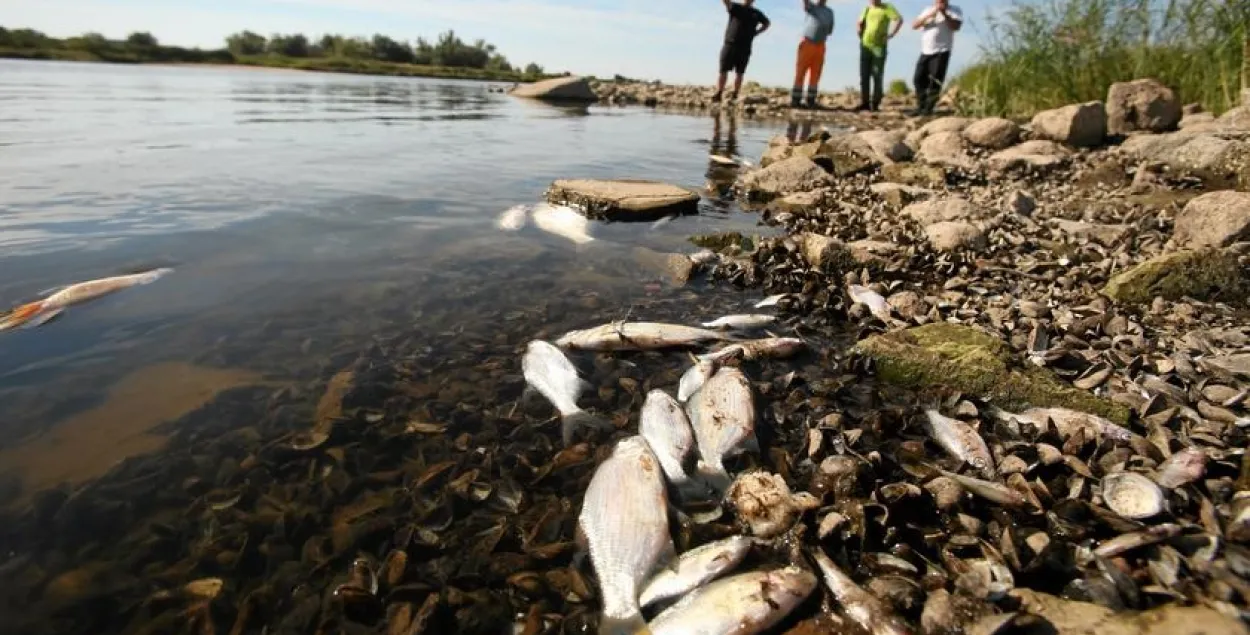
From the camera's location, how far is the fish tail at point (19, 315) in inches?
147

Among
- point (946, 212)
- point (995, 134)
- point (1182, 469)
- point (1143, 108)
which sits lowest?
point (1182, 469)

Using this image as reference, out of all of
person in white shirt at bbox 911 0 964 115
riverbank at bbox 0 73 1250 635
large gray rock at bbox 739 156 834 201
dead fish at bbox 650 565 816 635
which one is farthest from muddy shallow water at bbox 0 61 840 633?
person in white shirt at bbox 911 0 964 115

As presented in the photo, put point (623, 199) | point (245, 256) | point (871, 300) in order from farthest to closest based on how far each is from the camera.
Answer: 1. point (623, 199)
2. point (245, 256)
3. point (871, 300)

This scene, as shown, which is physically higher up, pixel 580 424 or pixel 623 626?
pixel 580 424

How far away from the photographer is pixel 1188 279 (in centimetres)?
414

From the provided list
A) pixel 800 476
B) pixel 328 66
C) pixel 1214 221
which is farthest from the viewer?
pixel 328 66

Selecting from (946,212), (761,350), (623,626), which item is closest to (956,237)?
(946,212)

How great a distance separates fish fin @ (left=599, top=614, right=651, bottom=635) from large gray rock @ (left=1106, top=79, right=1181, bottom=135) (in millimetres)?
11780

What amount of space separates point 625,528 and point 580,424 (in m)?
0.82

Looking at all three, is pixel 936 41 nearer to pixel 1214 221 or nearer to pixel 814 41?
pixel 814 41

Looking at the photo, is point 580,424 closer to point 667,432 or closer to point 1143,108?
point 667,432

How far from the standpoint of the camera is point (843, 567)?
224 centimetres

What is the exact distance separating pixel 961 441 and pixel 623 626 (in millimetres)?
1897

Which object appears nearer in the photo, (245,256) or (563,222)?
(245,256)
